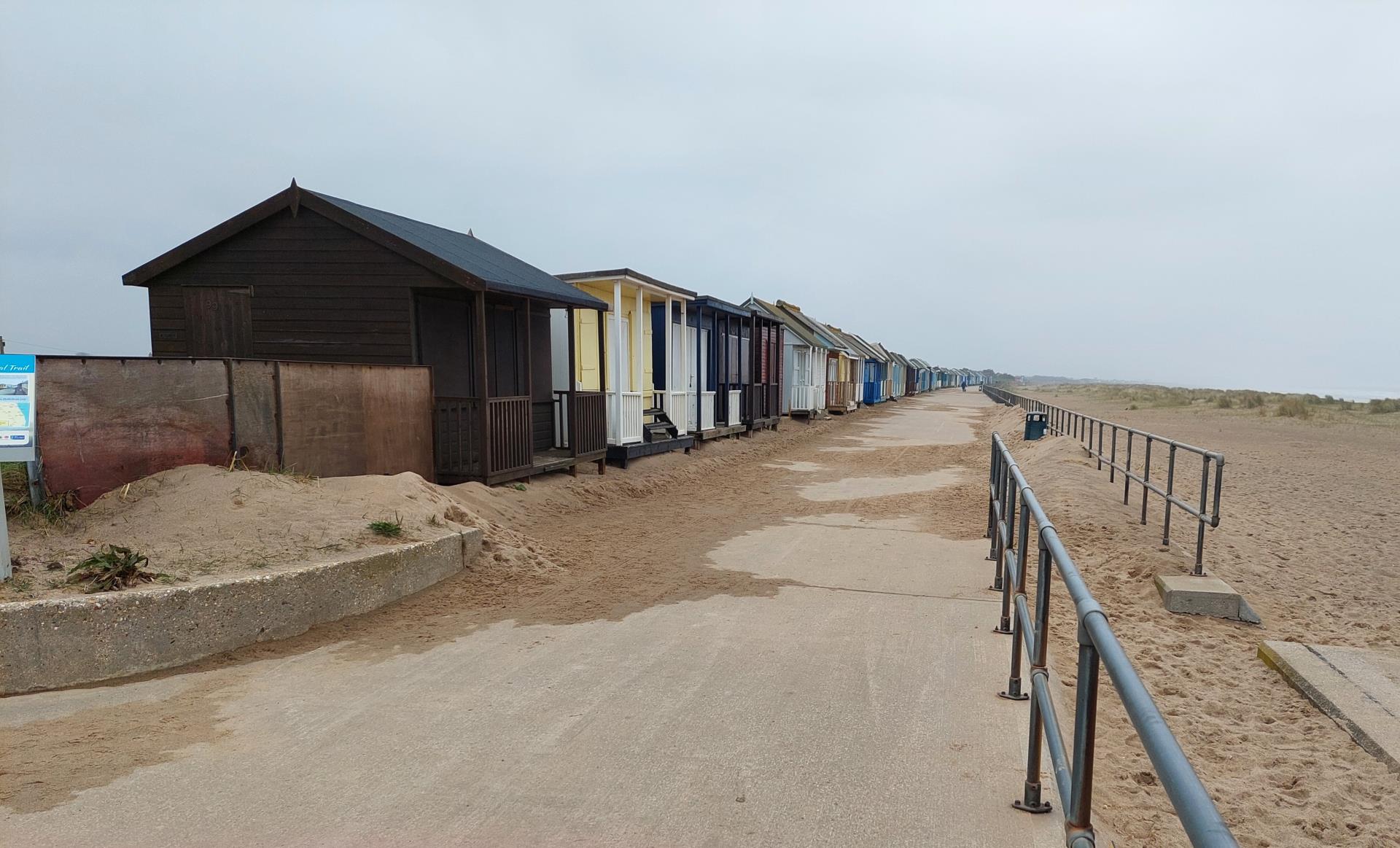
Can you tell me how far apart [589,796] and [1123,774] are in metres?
2.27

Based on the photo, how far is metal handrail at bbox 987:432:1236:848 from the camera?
119 cm

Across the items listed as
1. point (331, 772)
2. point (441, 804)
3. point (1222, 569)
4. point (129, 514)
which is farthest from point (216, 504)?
point (1222, 569)

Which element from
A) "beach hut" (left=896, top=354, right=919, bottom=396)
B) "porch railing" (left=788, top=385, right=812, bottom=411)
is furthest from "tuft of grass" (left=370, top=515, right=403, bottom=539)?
"beach hut" (left=896, top=354, right=919, bottom=396)

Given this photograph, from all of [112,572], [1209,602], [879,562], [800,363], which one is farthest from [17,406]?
[800,363]

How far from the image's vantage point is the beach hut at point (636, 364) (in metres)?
13.0

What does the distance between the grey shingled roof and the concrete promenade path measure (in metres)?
5.80

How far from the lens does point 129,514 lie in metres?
5.66

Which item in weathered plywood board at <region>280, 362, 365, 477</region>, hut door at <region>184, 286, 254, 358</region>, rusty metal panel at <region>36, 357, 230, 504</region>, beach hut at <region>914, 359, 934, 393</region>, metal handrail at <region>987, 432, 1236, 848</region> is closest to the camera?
metal handrail at <region>987, 432, 1236, 848</region>

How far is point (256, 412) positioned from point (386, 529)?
6.53ft

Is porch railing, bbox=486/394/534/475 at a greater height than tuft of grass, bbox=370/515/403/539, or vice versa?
porch railing, bbox=486/394/534/475

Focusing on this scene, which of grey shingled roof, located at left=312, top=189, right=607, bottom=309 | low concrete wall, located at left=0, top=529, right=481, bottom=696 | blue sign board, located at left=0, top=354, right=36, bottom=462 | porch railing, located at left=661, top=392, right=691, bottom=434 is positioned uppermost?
grey shingled roof, located at left=312, top=189, right=607, bottom=309

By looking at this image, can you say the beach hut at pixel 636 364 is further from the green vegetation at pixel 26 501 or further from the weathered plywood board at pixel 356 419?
the green vegetation at pixel 26 501

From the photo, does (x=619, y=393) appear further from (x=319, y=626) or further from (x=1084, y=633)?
(x=1084, y=633)

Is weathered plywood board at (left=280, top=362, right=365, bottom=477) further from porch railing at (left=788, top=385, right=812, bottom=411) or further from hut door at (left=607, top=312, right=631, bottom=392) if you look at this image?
porch railing at (left=788, top=385, right=812, bottom=411)
